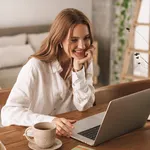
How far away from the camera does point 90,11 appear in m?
5.12

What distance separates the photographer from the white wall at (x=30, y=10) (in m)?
4.47

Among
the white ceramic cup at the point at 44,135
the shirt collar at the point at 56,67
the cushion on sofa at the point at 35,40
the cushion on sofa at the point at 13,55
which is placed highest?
the shirt collar at the point at 56,67

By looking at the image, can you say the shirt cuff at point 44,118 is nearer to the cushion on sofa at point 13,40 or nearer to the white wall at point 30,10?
the cushion on sofa at point 13,40

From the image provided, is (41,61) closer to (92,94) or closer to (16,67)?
(92,94)

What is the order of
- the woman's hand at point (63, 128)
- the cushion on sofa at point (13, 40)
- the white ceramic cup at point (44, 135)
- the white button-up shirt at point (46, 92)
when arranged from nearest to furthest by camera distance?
the white ceramic cup at point (44, 135)
the woman's hand at point (63, 128)
the white button-up shirt at point (46, 92)
the cushion on sofa at point (13, 40)

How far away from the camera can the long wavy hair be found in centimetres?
188

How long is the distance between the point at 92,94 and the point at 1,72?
6.93 feet

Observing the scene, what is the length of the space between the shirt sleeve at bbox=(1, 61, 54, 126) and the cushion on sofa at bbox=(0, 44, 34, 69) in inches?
85.7

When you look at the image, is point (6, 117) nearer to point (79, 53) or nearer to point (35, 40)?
point (79, 53)

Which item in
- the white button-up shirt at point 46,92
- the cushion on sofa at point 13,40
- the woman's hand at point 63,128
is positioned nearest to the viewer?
the woman's hand at point 63,128

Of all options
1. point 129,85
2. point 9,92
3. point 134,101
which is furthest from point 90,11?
point 134,101

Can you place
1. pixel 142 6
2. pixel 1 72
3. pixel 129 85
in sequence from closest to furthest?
pixel 129 85 < pixel 1 72 < pixel 142 6

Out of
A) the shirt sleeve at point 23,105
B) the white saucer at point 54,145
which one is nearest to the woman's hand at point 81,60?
the shirt sleeve at point 23,105

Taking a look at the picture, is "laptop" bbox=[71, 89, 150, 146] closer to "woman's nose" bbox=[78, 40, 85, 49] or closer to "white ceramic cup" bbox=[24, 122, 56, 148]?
"white ceramic cup" bbox=[24, 122, 56, 148]
